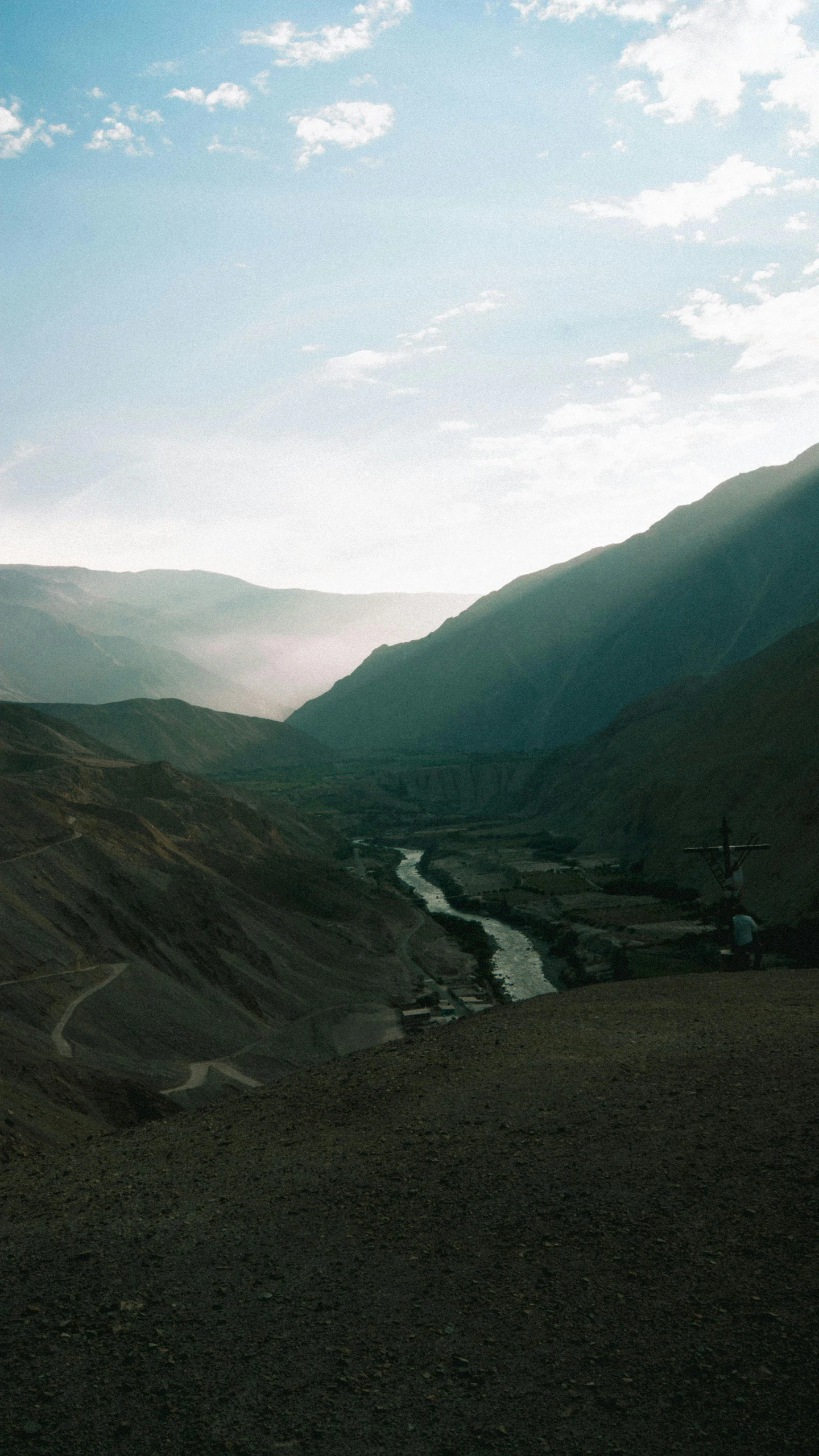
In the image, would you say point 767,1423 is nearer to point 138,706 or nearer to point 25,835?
point 25,835

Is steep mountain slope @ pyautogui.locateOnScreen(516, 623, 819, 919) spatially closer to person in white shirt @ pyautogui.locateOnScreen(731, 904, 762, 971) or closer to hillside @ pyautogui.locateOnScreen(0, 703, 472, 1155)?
hillside @ pyautogui.locateOnScreen(0, 703, 472, 1155)

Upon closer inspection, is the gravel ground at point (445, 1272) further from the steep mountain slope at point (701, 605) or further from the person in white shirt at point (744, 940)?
the steep mountain slope at point (701, 605)

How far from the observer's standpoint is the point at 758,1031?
1491cm

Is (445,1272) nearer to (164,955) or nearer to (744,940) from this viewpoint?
(744,940)

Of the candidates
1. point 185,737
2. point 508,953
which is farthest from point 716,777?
point 185,737

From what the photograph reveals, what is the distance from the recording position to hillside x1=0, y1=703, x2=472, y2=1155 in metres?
27.7

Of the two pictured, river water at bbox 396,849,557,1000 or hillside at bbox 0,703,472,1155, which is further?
river water at bbox 396,849,557,1000

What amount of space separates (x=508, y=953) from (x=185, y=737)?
130241 millimetres

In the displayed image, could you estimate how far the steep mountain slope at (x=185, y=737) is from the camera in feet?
Answer: 545

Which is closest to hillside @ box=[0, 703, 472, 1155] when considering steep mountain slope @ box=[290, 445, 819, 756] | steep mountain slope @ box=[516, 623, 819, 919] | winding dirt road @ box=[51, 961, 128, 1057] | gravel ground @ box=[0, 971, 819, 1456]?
winding dirt road @ box=[51, 961, 128, 1057]

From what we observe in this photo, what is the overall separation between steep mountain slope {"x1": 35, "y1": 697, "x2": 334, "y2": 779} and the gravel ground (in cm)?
14523

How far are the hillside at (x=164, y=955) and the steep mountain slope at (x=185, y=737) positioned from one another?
9873 centimetres

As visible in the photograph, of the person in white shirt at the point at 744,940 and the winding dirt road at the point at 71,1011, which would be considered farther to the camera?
the winding dirt road at the point at 71,1011

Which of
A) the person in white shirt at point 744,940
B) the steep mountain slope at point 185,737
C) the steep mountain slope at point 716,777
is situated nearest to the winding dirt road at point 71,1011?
the person in white shirt at point 744,940
